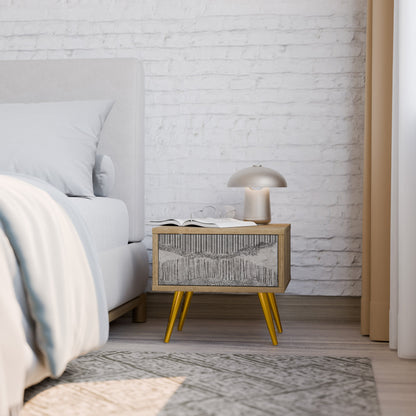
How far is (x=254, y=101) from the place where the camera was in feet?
10.2

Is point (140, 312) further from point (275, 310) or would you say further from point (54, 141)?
point (54, 141)

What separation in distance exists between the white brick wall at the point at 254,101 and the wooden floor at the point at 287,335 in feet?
0.38

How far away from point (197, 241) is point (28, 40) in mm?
1620

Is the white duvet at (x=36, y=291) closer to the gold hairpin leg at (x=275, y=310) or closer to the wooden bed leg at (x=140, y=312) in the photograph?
the gold hairpin leg at (x=275, y=310)

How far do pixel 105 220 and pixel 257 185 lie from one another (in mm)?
653

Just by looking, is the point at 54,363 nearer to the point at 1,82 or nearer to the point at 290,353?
the point at 290,353

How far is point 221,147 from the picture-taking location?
123 inches

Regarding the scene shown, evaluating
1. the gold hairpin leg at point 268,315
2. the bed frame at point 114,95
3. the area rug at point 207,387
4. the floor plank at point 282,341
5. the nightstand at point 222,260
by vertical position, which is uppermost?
the bed frame at point 114,95

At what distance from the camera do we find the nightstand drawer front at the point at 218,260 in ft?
7.89

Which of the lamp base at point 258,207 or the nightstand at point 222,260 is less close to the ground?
the lamp base at point 258,207

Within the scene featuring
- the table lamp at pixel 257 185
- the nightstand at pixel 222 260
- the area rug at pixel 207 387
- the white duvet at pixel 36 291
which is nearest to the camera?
the white duvet at pixel 36 291

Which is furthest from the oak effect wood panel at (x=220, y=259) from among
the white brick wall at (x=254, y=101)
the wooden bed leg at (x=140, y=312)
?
the white brick wall at (x=254, y=101)

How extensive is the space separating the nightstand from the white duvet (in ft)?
2.22

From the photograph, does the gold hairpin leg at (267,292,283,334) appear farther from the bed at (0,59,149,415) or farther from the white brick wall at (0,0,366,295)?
the bed at (0,59,149,415)
